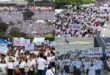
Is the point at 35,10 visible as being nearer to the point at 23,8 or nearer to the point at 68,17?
the point at 23,8

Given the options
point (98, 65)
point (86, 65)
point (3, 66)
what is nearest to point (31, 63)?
point (3, 66)

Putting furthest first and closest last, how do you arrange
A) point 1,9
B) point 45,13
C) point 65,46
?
point 1,9 < point 45,13 < point 65,46

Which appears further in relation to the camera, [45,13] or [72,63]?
[45,13]

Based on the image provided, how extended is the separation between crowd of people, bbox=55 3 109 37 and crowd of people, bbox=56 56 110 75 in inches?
29.9

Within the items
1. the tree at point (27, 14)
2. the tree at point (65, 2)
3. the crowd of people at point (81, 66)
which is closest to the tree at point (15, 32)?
the tree at point (27, 14)

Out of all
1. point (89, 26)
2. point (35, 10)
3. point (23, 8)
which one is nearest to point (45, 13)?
point (35, 10)

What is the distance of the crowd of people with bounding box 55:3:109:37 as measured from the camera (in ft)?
40.4

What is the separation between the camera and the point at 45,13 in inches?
754

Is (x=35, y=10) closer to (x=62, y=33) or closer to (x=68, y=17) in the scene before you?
(x=68, y=17)

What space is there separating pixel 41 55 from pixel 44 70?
350mm

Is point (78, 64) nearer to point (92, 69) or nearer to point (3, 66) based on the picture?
point (92, 69)

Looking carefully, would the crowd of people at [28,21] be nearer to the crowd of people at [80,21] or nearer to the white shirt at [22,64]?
the crowd of people at [80,21]

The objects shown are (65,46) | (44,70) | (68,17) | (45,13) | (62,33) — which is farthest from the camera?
(45,13)

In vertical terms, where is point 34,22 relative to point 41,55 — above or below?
below
